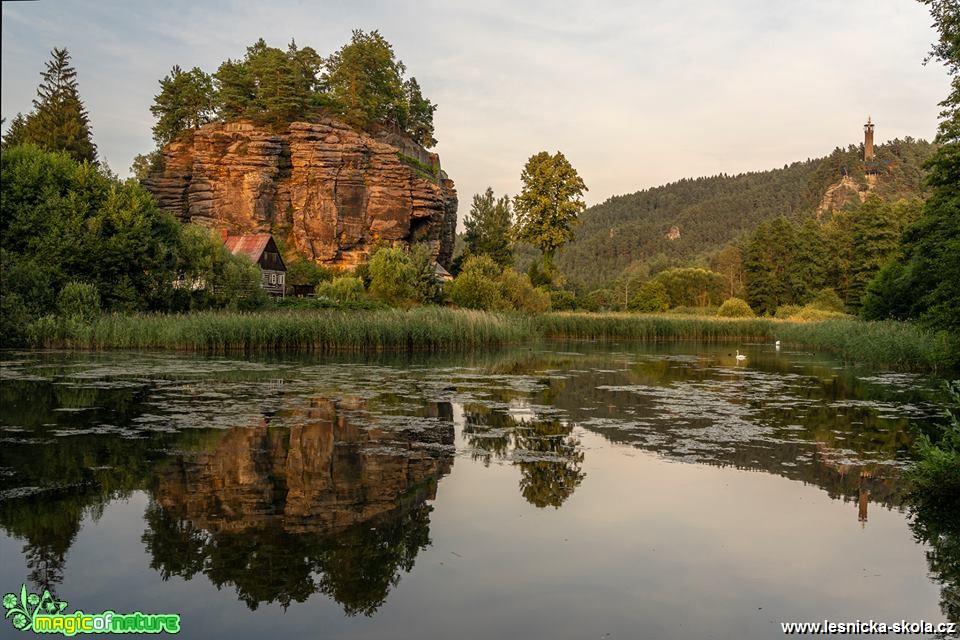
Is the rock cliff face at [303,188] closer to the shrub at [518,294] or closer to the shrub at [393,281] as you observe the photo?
the shrub at [393,281]

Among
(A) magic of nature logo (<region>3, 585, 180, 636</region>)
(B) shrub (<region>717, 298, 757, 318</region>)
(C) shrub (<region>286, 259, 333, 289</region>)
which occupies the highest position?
(C) shrub (<region>286, 259, 333, 289</region>)

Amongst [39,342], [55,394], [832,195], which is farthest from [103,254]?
[832,195]

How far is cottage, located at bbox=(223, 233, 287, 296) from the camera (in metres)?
53.2

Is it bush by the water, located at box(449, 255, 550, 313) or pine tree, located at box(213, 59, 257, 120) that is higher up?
pine tree, located at box(213, 59, 257, 120)

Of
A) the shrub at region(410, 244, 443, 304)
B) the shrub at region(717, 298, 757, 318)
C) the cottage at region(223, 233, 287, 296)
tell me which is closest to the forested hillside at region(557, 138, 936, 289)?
the shrub at region(717, 298, 757, 318)

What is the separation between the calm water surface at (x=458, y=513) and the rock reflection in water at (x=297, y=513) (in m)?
0.03

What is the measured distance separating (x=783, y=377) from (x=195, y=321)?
19.9 meters

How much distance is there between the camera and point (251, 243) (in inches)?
2146

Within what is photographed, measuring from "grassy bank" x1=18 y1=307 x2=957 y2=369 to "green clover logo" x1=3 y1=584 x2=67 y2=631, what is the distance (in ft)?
69.6

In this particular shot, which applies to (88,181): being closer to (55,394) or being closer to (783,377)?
(55,394)

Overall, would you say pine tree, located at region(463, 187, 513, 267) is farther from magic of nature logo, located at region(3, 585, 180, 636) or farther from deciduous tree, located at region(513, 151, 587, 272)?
magic of nature logo, located at region(3, 585, 180, 636)

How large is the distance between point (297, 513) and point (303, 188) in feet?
189

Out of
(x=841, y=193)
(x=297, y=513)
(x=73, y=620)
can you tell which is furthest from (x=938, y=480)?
(x=841, y=193)

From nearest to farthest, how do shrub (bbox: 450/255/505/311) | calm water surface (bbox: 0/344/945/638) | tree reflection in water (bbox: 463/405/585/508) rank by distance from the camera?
calm water surface (bbox: 0/344/945/638) → tree reflection in water (bbox: 463/405/585/508) → shrub (bbox: 450/255/505/311)
